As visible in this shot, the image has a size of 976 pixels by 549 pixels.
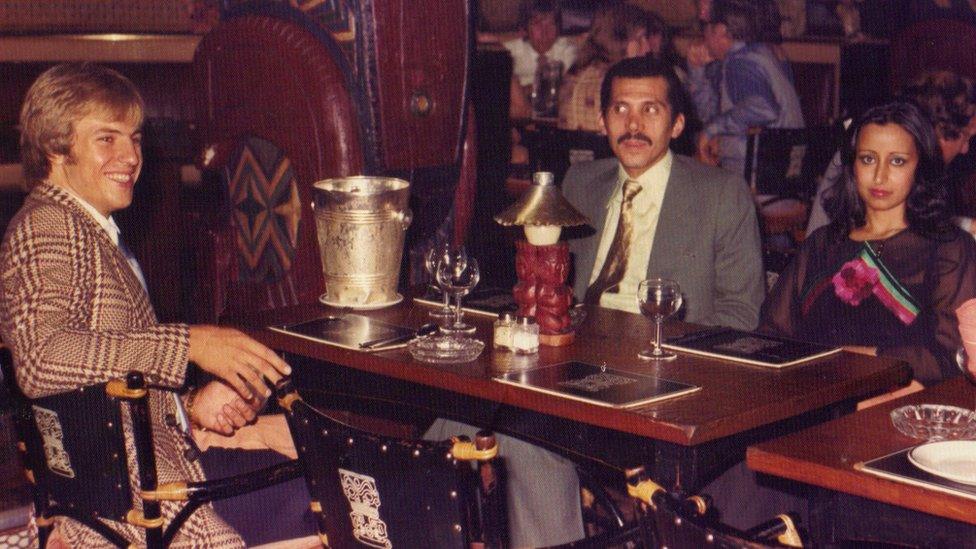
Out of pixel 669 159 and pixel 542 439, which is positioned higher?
pixel 669 159

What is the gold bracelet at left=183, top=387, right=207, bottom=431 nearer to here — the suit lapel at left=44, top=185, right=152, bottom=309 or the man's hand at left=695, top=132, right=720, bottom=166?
the suit lapel at left=44, top=185, right=152, bottom=309

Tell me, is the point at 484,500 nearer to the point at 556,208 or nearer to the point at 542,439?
the point at 542,439

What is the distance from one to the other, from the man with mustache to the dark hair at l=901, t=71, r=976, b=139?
3.17 feet

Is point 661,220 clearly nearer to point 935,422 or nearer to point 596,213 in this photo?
point 596,213

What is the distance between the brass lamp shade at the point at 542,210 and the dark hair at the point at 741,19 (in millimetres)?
4373

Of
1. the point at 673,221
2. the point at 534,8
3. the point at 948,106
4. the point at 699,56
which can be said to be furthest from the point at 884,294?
the point at 534,8

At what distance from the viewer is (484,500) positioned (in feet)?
5.90

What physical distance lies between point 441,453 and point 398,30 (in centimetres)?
192

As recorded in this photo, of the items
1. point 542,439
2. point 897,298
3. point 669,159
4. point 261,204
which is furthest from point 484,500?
point 261,204

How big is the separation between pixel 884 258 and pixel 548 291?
984 millimetres

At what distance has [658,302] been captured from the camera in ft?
8.30

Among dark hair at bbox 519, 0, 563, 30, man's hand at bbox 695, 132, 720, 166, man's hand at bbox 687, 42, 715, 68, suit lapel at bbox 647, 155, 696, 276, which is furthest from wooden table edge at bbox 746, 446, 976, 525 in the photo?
dark hair at bbox 519, 0, 563, 30

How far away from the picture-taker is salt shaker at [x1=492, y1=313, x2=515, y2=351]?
104 inches

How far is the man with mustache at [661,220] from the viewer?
335 cm
